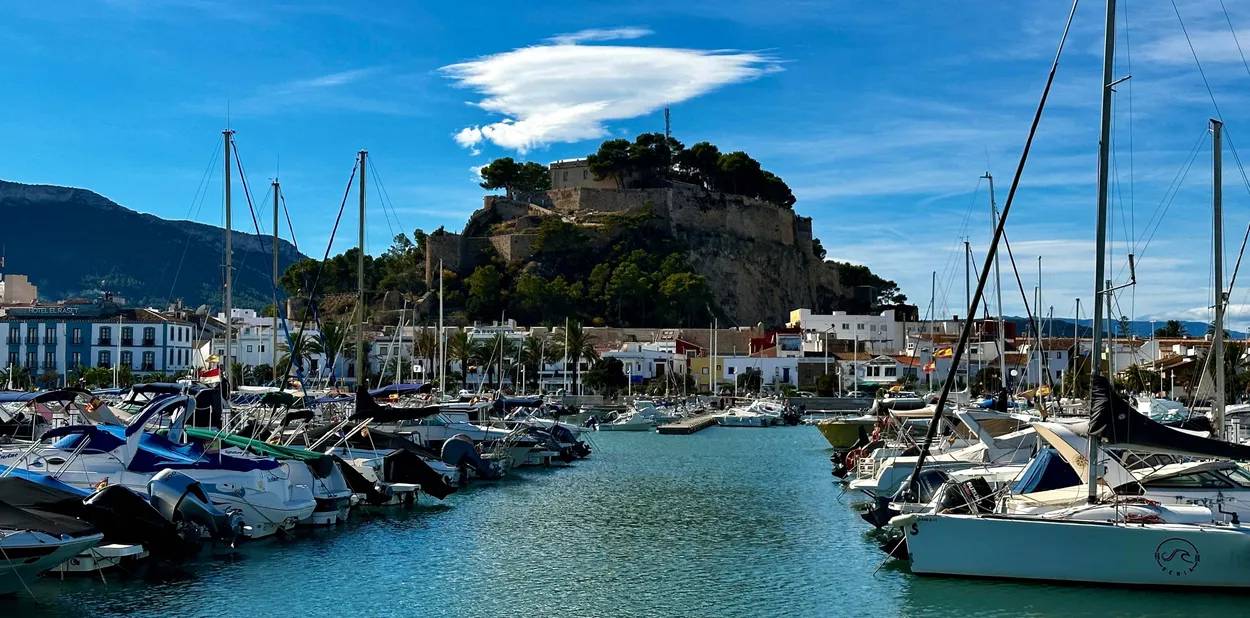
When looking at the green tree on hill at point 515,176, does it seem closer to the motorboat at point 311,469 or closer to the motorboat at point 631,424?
the motorboat at point 631,424

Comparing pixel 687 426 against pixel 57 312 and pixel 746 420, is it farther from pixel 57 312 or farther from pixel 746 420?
pixel 57 312

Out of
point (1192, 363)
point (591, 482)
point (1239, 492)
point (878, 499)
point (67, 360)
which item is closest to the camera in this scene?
point (1239, 492)

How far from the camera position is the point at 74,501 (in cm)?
1986

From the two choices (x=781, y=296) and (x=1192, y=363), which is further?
(x=781, y=296)

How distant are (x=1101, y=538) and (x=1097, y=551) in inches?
7.3

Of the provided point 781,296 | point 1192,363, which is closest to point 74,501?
point 1192,363

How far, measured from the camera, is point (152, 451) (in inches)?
909

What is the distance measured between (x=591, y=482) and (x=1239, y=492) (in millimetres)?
23273

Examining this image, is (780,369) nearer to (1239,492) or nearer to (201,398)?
(201,398)

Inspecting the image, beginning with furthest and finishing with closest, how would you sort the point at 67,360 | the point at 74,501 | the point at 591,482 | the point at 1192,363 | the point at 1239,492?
the point at 67,360, the point at 1192,363, the point at 591,482, the point at 74,501, the point at 1239,492

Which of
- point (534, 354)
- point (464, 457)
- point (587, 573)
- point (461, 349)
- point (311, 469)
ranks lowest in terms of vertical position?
point (587, 573)

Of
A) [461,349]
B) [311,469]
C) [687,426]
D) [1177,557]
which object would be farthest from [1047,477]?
[461,349]

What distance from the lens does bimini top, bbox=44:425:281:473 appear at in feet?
73.8

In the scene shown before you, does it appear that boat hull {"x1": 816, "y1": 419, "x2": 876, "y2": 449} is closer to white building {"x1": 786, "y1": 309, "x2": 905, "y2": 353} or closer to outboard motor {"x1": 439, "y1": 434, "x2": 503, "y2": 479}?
outboard motor {"x1": 439, "y1": 434, "x2": 503, "y2": 479}
